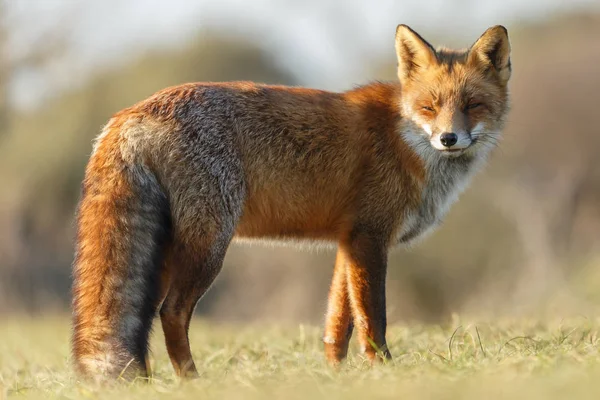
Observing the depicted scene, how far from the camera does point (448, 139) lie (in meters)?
6.00

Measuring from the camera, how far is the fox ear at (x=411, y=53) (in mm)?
6523

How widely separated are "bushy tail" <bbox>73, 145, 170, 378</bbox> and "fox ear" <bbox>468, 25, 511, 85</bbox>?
255 centimetres

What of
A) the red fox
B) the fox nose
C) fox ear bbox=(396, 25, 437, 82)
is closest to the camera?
the red fox

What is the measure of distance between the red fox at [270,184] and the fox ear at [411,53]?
0.03 feet

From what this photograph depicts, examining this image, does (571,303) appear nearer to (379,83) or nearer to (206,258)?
(379,83)

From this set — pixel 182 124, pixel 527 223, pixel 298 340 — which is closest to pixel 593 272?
pixel 527 223

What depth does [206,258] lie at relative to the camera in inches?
213

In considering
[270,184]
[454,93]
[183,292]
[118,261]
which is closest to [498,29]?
[454,93]

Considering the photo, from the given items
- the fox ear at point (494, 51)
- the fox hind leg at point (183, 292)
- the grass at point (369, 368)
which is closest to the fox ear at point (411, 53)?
the fox ear at point (494, 51)

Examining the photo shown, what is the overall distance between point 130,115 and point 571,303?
7.78 metres

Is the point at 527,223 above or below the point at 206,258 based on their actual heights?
below

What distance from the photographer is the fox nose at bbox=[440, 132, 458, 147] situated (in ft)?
19.7

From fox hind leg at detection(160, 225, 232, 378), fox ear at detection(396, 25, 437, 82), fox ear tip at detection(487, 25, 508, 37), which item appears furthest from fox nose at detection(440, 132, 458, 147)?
fox hind leg at detection(160, 225, 232, 378)

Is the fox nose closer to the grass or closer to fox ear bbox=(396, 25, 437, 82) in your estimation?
fox ear bbox=(396, 25, 437, 82)
